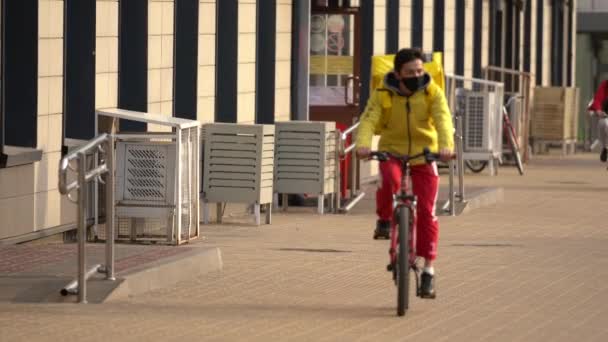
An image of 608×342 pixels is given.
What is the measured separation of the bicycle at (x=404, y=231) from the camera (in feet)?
37.0

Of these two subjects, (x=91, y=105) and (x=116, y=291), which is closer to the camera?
(x=116, y=291)

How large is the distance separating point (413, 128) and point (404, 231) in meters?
0.83

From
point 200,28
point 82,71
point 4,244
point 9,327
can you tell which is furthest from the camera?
point 200,28

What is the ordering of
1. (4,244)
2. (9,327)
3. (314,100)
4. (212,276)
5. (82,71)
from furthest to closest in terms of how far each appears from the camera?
1. (314,100)
2. (82,71)
3. (4,244)
4. (212,276)
5. (9,327)

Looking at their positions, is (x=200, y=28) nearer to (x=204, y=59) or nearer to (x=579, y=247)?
(x=204, y=59)

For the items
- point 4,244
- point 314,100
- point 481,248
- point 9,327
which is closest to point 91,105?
point 4,244

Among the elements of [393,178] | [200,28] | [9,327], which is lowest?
[9,327]

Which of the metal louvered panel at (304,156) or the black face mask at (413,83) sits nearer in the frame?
the black face mask at (413,83)

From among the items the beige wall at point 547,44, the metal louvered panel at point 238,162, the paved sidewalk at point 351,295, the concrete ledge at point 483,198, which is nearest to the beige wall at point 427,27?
the concrete ledge at point 483,198

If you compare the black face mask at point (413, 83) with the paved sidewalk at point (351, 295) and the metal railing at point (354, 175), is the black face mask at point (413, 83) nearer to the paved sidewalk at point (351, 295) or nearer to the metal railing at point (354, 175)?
the paved sidewalk at point (351, 295)

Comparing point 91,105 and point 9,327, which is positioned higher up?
point 91,105

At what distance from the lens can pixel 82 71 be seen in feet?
53.8

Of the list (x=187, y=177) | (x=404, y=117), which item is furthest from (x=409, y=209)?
(x=187, y=177)

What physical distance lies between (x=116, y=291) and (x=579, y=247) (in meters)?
5.86
